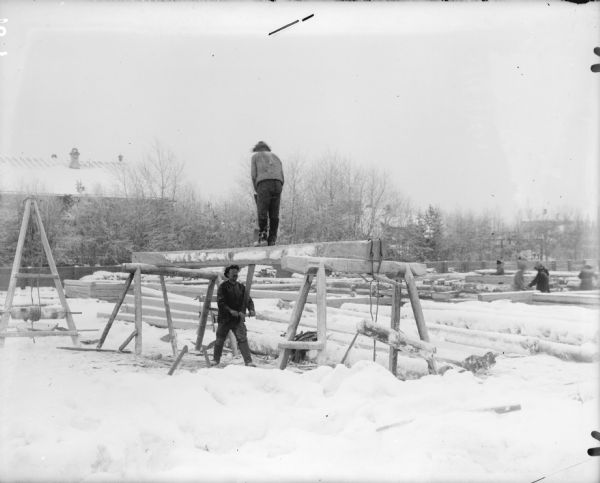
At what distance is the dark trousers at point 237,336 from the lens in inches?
354

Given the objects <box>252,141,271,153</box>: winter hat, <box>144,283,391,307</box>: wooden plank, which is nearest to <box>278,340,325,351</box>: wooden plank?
<box>252,141,271,153</box>: winter hat

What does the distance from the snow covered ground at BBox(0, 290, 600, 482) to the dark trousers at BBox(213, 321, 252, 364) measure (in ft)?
9.92

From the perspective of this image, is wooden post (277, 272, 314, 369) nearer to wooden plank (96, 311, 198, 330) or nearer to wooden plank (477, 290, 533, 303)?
wooden plank (96, 311, 198, 330)

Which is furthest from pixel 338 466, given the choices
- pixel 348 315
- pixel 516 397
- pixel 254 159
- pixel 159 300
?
pixel 159 300

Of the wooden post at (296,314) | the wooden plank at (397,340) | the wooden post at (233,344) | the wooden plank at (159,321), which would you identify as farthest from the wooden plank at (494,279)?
the wooden post at (296,314)

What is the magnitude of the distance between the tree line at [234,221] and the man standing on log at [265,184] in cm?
1981

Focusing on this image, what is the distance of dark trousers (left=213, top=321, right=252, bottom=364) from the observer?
899 cm

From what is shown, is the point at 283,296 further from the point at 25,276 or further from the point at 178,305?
the point at 25,276

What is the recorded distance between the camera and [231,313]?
29.8ft

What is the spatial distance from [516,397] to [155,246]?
2794 cm

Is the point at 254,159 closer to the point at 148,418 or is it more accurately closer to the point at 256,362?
the point at 256,362

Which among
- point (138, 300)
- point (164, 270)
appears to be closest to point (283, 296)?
point (164, 270)

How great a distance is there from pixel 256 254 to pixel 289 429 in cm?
334

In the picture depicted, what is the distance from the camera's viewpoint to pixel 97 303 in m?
17.6
